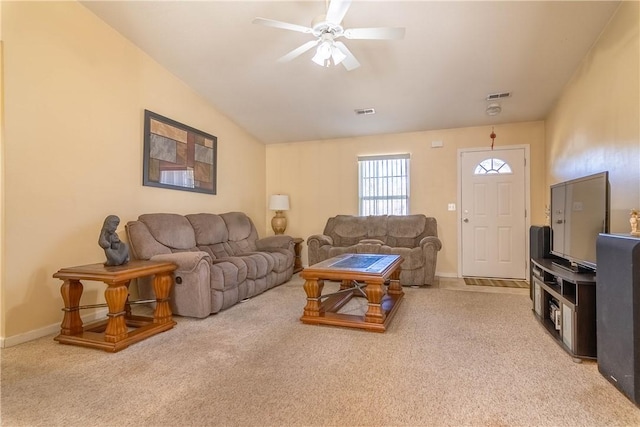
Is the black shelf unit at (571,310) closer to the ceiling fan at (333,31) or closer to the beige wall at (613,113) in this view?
the beige wall at (613,113)

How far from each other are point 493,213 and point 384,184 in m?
1.67

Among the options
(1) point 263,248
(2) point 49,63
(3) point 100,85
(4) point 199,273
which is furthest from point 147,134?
(1) point 263,248

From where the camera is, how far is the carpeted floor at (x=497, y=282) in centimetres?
426

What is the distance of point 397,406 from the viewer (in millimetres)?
1545

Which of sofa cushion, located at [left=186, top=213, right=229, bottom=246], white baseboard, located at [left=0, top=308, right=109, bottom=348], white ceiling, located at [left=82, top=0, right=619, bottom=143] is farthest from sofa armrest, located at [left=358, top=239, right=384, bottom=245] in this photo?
white baseboard, located at [left=0, top=308, right=109, bottom=348]

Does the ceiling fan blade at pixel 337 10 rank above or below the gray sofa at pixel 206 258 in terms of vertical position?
above

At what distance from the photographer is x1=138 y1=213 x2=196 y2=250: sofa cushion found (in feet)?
10.6

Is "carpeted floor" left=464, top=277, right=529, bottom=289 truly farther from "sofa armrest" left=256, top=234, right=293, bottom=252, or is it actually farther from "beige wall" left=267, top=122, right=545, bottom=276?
"sofa armrest" left=256, top=234, right=293, bottom=252

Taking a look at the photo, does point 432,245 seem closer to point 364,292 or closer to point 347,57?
point 364,292

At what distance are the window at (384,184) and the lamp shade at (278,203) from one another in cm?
127

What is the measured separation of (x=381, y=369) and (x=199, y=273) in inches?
69.9

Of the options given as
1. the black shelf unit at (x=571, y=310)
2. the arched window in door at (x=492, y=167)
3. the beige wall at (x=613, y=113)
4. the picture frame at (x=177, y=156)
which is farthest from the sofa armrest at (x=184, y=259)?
the arched window in door at (x=492, y=167)

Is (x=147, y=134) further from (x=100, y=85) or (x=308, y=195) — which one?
(x=308, y=195)

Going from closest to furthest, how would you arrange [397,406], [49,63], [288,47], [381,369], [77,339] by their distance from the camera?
[397,406], [381,369], [77,339], [49,63], [288,47]
